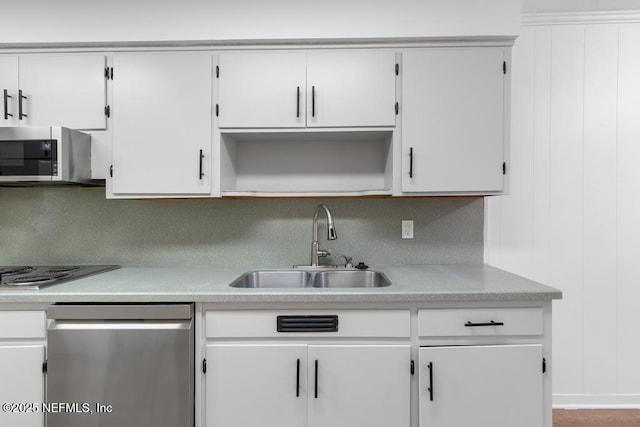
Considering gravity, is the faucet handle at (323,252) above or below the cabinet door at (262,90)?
below

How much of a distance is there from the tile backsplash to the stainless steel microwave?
481 mm

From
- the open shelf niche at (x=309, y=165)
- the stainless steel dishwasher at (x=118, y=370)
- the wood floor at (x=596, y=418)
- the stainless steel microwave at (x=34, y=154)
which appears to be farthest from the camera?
the open shelf niche at (x=309, y=165)

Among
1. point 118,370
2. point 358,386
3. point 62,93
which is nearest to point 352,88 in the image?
point 358,386

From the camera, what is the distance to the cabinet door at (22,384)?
1461 millimetres

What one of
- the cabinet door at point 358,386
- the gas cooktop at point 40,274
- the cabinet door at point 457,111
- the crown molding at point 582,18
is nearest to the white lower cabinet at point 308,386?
the cabinet door at point 358,386

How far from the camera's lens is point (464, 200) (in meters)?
2.17

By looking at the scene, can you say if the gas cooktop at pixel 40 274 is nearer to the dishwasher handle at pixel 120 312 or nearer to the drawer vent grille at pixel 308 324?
the dishwasher handle at pixel 120 312

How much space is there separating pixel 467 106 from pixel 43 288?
215cm

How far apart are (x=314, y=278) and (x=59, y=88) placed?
5.55 ft

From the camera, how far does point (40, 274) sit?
1.79m

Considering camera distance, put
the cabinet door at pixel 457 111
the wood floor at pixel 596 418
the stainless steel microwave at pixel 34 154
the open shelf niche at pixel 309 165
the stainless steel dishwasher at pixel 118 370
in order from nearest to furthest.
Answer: the stainless steel dishwasher at pixel 118 370 → the stainless steel microwave at pixel 34 154 → the cabinet door at pixel 457 111 → the wood floor at pixel 596 418 → the open shelf niche at pixel 309 165

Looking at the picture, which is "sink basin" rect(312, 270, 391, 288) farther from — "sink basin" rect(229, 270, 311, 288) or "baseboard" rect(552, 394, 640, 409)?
"baseboard" rect(552, 394, 640, 409)

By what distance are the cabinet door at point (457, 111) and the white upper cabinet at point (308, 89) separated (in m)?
0.12

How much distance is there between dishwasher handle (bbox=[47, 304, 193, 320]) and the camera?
1.45 metres
